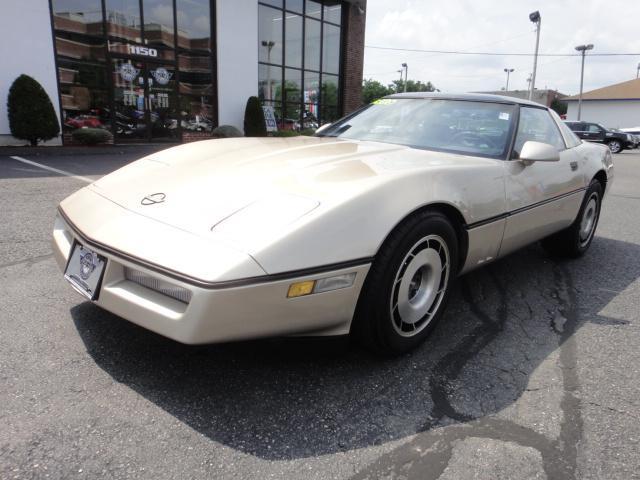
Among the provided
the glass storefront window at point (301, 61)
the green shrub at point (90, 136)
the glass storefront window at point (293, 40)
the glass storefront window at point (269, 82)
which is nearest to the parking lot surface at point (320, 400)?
the green shrub at point (90, 136)

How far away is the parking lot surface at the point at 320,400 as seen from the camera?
1746 millimetres

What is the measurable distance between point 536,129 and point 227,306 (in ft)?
9.54

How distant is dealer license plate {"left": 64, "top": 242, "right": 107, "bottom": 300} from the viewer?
6.75ft

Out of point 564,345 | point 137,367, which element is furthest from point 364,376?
point 564,345

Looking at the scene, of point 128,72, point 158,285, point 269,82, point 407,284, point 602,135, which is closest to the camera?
point 158,285

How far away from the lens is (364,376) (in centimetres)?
229

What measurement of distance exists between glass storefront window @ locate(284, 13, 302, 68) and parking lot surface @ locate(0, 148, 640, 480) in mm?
15192

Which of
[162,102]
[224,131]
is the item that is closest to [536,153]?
[224,131]

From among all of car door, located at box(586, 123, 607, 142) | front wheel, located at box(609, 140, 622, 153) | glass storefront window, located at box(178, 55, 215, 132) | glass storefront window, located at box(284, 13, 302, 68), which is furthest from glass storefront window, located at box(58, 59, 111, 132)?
front wheel, located at box(609, 140, 622, 153)

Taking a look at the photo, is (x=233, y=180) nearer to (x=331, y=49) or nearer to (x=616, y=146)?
(x=331, y=49)

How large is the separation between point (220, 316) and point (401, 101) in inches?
101

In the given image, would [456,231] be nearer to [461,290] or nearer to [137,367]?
[461,290]

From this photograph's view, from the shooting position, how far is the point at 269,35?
16219 millimetres

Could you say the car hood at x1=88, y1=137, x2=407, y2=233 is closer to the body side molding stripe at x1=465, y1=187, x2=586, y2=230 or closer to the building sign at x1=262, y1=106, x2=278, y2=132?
the body side molding stripe at x1=465, y1=187, x2=586, y2=230
